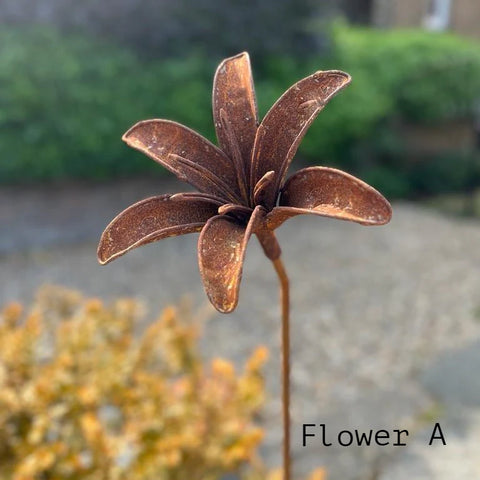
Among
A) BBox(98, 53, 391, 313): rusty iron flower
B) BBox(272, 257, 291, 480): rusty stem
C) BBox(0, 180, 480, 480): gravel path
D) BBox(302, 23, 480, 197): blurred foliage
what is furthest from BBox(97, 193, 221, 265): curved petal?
BBox(302, 23, 480, 197): blurred foliage

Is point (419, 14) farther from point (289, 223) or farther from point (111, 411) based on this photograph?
point (111, 411)

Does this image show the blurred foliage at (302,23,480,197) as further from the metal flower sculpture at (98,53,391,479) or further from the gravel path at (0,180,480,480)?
the metal flower sculpture at (98,53,391,479)

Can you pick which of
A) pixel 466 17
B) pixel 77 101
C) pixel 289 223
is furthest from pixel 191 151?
pixel 466 17

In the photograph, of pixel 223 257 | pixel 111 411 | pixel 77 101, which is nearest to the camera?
pixel 223 257

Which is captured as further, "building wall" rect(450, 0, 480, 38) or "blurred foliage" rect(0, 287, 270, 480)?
"building wall" rect(450, 0, 480, 38)

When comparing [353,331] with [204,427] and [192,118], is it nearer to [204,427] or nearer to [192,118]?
[204,427]
